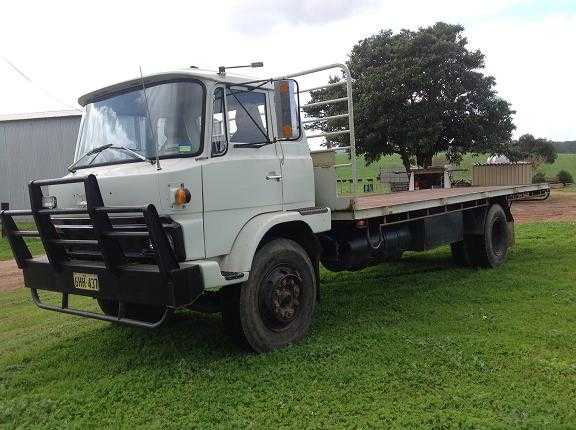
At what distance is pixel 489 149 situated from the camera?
2195 centimetres

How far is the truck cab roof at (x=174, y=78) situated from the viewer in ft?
15.0

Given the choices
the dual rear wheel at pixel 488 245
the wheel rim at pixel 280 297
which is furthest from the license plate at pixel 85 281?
the dual rear wheel at pixel 488 245

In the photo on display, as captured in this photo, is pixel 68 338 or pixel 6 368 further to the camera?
pixel 68 338

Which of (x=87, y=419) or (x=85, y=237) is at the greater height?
(x=85, y=237)

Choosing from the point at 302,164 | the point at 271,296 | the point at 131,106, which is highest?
the point at 131,106

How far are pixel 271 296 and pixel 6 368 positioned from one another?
2.34 meters

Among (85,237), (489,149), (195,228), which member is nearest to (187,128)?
(195,228)

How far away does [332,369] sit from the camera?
4.43 metres

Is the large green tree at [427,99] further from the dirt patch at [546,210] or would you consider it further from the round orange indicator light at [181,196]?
the round orange indicator light at [181,196]

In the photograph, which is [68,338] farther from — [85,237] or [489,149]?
[489,149]

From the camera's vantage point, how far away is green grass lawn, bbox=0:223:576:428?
3754 millimetres

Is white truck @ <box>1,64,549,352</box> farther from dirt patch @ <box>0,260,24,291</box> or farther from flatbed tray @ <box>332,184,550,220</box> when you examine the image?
dirt patch @ <box>0,260,24,291</box>

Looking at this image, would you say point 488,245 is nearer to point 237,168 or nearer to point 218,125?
point 237,168

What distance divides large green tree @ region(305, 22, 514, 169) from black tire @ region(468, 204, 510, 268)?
12353 mm
